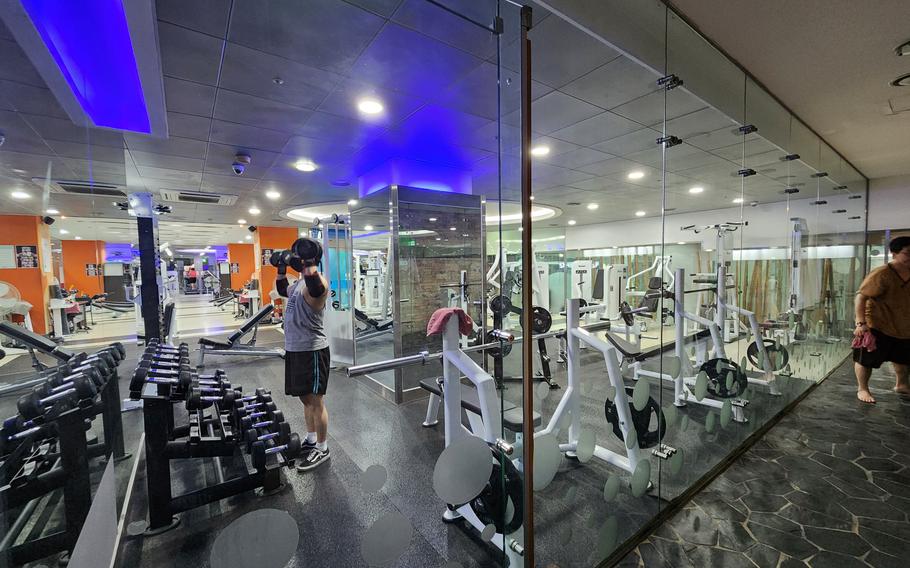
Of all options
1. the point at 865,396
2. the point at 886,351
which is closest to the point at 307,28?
the point at 886,351

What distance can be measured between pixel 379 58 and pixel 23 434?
211cm

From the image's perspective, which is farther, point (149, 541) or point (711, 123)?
point (711, 123)

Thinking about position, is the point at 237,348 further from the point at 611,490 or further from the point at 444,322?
the point at 611,490

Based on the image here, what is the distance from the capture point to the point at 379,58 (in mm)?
1917

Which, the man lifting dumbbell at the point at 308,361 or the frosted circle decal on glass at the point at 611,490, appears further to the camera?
the man lifting dumbbell at the point at 308,361

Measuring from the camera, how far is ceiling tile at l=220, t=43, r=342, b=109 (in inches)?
75.2

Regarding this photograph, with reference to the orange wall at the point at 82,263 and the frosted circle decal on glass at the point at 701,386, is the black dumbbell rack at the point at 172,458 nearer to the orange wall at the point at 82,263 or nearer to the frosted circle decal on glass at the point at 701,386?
the orange wall at the point at 82,263

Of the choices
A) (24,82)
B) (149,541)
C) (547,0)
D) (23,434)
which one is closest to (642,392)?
(547,0)

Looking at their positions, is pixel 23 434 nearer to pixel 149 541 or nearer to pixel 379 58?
pixel 149 541

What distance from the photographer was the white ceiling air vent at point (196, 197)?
427 cm

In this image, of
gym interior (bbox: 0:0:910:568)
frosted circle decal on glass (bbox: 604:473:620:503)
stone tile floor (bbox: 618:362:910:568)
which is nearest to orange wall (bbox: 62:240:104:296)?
gym interior (bbox: 0:0:910:568)

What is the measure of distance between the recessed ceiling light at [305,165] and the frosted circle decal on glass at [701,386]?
3873 mm

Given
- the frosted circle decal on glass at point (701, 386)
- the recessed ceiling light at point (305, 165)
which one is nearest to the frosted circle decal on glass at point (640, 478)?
the frosted circle decal on glass at point (701, 386)

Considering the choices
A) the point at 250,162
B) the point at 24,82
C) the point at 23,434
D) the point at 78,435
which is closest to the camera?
the point at 23,434
